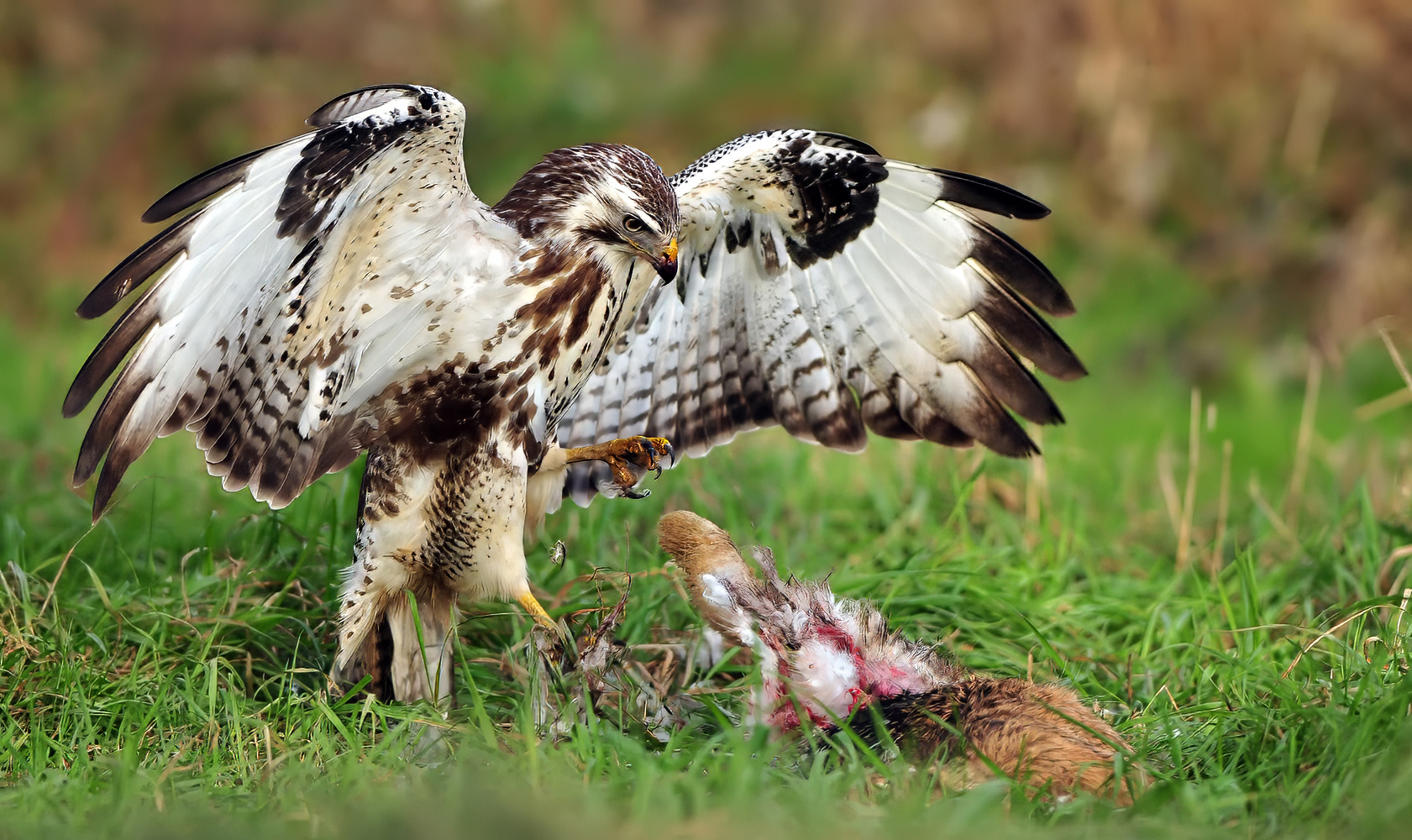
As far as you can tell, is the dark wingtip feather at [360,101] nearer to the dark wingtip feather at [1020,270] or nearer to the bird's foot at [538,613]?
the bird's foot at [538,613]

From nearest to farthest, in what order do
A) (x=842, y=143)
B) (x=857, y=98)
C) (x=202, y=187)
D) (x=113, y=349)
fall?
(x=202, y=187)
(x=113, y=349)
(x=842, y=143)
(x=857, y=98)

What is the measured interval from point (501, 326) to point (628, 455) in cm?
60

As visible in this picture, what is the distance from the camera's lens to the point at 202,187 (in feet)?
8.93

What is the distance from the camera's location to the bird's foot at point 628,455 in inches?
134

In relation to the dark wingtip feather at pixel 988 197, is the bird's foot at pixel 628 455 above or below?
below

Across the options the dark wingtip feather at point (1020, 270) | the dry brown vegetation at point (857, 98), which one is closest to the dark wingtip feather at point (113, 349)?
the dark wingtip feather at point (1020, 270)

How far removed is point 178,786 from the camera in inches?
104

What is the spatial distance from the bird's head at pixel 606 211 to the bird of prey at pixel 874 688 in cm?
73

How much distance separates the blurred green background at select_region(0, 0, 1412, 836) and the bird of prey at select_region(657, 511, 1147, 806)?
21 cm

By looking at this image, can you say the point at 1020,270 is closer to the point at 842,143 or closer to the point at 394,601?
the point at 842,143

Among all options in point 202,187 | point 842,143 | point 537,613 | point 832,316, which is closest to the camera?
point 202,187

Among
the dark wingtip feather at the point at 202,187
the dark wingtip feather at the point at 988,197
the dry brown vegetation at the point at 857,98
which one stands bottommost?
the dark wingtip feather at the point at 988,197

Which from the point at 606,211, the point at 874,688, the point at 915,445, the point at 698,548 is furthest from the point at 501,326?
the point at 915,445

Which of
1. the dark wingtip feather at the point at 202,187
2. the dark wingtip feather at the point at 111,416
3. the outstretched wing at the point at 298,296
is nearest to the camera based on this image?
the dark wingtip feather at the point at 202,187
